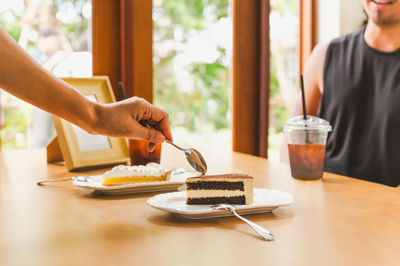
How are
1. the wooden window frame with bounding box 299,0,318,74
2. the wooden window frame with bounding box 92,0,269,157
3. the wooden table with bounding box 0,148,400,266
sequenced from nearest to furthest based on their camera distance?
1. the wooden table with bounding box 0,148,400,266
2. the wooden window frame with bounding box 92,0,269,157
3. the wooden window frame with bounding box 299,0,318,74

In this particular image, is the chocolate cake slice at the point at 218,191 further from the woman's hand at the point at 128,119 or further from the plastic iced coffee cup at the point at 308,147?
the plastic iced coffee cup at the point at 308,147

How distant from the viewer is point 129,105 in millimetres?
1069

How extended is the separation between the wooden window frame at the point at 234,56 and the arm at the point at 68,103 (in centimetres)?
135

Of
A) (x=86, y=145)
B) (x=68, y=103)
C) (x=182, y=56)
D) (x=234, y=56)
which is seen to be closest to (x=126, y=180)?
(x=68, y=103)

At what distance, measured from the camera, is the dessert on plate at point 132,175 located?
1.08 meters

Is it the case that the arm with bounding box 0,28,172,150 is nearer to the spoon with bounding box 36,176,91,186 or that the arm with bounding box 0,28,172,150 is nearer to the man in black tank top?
the spoon with bounding box 36,176,91,186

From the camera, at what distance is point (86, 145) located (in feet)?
5.05

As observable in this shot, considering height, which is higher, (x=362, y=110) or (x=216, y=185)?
(x=362, y=110)

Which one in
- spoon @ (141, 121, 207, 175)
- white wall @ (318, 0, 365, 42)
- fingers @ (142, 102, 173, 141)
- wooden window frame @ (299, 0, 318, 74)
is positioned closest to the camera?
fingers @ (142, 102, 173, 141)

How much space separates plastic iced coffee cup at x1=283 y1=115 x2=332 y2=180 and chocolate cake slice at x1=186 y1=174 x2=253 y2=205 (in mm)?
400

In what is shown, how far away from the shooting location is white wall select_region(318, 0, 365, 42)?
2.87m

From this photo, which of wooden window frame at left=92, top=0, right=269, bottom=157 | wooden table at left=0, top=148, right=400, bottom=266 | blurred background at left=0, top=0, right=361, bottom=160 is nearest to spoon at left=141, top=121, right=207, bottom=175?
wooden table at left=0, top=148, right=400, bottom=266

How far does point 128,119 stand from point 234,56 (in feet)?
6.12

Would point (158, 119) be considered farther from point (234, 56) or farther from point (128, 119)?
point (234, 56)
